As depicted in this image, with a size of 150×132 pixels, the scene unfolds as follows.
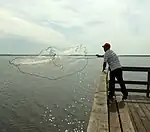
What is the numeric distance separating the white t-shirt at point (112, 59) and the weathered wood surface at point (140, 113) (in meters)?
1.38

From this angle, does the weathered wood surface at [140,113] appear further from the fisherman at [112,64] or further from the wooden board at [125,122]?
the fisherman at [112,64]

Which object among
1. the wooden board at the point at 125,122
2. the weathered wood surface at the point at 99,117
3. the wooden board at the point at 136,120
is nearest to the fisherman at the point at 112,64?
the wooden board at the point at 136,120

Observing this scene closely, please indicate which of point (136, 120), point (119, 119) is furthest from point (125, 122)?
point (136, 120)

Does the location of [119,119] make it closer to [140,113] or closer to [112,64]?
[140,113]

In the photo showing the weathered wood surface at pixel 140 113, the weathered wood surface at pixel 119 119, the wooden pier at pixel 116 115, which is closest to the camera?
the wooden pier at pixel 116 115

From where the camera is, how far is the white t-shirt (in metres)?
8.61

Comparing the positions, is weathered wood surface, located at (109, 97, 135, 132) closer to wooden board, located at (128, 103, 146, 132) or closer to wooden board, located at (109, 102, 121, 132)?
wooden board, located at (109, 102, 121, 132)

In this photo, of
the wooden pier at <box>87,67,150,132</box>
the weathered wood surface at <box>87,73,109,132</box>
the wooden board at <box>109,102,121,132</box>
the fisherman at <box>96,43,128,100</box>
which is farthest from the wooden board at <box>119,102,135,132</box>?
the fisherman at <box>96,43,128,100</box>

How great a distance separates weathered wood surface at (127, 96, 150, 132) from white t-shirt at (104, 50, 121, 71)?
4.54 ft

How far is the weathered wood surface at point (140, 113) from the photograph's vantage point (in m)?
6.32

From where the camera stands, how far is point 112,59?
873 cm

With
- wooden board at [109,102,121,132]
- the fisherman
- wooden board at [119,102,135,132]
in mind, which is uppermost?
the fisherman

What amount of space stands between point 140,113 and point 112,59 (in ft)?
6.72

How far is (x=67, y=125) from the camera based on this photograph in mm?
18078
